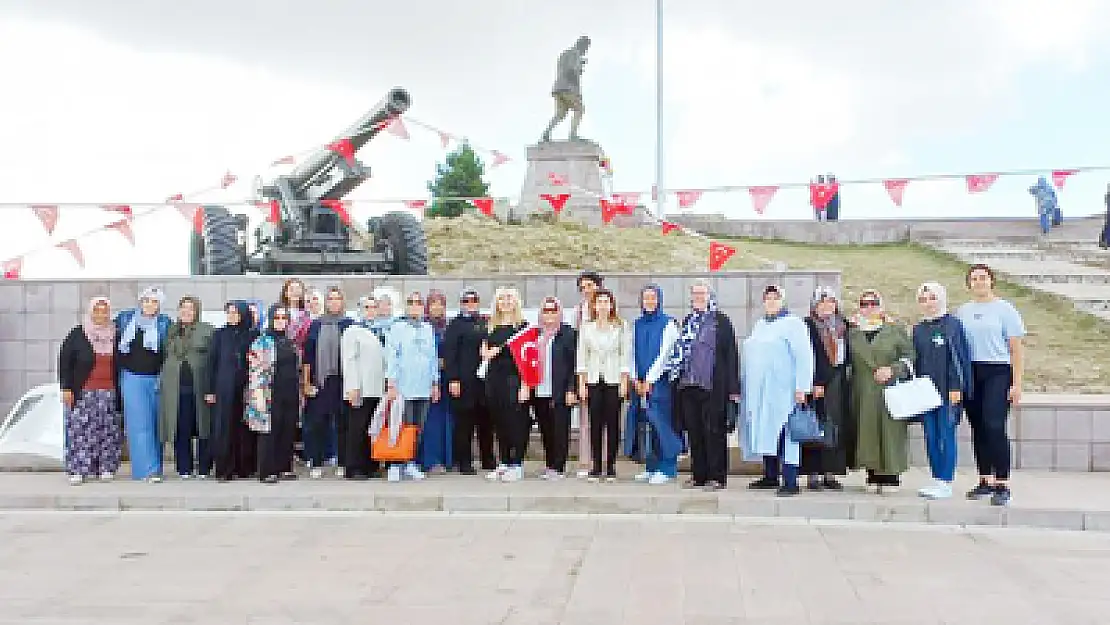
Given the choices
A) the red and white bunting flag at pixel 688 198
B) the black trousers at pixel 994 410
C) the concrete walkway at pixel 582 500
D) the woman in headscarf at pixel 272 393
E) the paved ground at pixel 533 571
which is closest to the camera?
the paved ground at pixel 533 571

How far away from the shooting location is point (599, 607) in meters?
4.54

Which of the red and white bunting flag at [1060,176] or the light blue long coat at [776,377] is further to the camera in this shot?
→ the red and white bunting flag at [1060,176]

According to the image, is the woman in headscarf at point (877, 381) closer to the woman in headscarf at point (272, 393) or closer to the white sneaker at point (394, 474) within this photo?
the white sneaker at point (394, 474)

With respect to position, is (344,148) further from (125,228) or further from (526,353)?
(526,353)

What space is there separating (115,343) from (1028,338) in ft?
38.1

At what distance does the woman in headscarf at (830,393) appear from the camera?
6.97 meters

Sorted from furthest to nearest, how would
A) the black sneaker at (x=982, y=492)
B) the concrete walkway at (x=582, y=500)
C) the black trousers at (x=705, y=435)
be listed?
the black trousers at (x=705, y=435) < the black sneaker at (x=982, y=492) < the concrete walkway at (x=582, y=500)

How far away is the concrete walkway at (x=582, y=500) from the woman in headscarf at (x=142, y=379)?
0.29 m

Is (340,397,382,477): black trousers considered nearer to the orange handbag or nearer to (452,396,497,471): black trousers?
the orange handbag

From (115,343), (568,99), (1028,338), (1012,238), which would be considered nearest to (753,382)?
(115,343)

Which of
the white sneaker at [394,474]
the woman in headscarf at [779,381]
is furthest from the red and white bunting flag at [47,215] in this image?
the woman in headscarf at [779,381]

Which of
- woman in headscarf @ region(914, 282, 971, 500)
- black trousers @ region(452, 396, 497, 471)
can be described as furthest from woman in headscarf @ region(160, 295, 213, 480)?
woman in headscarf @ region(914, 282, 971, 500)

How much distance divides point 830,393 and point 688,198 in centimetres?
917

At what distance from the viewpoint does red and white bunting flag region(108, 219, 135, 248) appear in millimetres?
12539
